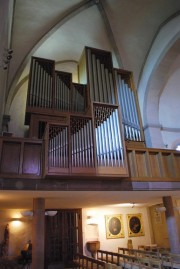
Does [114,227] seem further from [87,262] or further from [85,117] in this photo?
[85,117]

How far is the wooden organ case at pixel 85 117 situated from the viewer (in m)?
6.12

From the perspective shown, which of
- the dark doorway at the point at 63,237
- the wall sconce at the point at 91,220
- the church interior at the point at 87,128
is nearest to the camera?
the church interior at the point at 87,128

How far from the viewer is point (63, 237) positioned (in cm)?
1073

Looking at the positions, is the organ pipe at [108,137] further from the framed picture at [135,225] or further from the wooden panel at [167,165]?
the framed picture at [135,225]

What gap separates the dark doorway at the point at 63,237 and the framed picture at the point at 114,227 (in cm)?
161

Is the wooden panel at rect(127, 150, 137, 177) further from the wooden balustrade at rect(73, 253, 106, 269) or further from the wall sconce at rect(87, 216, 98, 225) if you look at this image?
the wall sconce at rect(87, 216, 98, 225)

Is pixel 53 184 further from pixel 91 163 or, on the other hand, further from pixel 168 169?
pixel 168 169

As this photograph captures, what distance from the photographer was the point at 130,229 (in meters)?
12.3

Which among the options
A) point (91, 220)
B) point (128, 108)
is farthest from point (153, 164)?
point (91, 220)

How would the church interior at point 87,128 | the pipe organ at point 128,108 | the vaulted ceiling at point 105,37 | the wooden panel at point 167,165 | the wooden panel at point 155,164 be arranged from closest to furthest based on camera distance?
the church interior at point 87,128
the wooden panel at point 155,164
the wooden panel at point 167,165
the pipe organ at point 128,108
the vaulted ceiling at point 105,37

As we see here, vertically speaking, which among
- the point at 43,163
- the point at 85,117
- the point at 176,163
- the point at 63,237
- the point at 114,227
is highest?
the point at 85,117

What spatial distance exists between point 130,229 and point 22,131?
7609 millimetres

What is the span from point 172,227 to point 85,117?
4.88 metres

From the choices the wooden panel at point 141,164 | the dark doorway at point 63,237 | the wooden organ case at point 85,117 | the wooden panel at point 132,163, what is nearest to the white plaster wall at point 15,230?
the dark doorway at point 63,237
